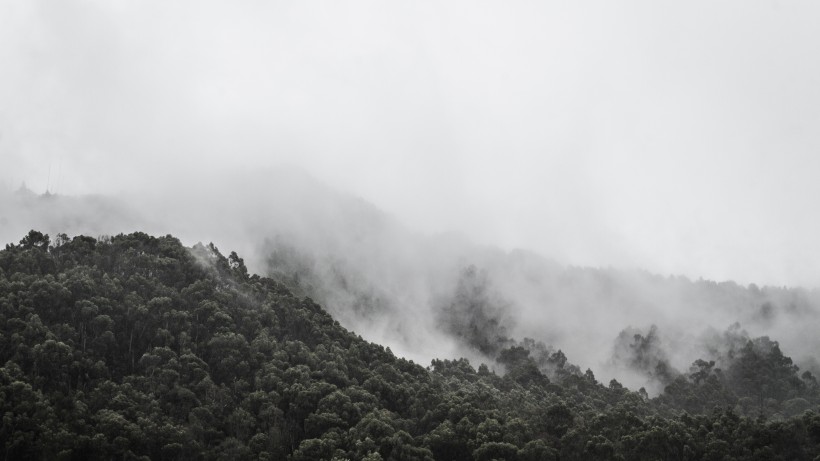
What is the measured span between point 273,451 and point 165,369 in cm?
1369

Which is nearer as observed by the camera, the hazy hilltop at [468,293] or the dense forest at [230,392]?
the dense forest at [230,392]

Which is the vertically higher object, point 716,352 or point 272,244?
point 272,244

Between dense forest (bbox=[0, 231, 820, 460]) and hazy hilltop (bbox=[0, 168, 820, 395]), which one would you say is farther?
hazy hilltop (bbox=[0, 168, 820, 395])

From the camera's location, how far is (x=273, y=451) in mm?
68375

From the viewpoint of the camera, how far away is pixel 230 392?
7538cm

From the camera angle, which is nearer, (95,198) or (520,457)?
(520,457)

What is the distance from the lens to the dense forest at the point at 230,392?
2603 inches

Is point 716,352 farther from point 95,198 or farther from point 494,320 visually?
point 95,198

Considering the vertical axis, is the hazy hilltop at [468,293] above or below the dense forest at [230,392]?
above

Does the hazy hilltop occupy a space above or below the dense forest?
above

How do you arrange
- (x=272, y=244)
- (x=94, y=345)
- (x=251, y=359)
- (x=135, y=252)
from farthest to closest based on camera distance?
(x=272, y=244)
(x=135, y=252)
(x=251, y=359)
(x=94, y=345)

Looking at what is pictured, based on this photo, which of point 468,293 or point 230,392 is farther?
point 468,293

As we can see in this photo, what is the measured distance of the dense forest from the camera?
6612cm

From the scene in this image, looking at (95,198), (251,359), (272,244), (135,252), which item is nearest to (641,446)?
(251,359)
